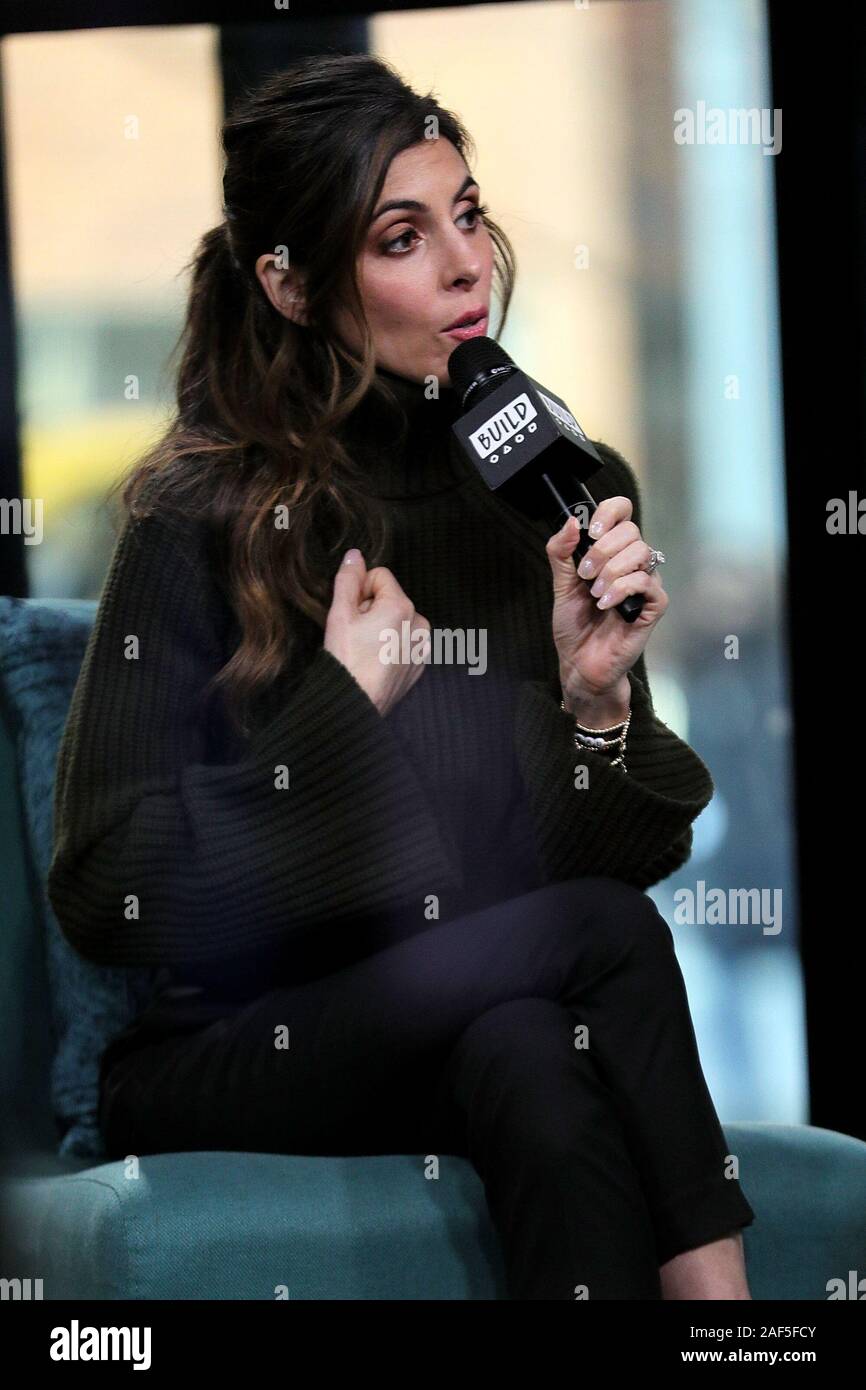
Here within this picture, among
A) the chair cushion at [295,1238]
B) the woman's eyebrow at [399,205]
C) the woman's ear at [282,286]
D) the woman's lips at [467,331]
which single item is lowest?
the chair cushion at [295,1238]

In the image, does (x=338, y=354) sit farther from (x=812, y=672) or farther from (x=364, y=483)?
(x=812, y=672)

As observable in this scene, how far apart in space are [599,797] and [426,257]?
0.47 m

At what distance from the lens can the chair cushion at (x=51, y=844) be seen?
49.9 inches

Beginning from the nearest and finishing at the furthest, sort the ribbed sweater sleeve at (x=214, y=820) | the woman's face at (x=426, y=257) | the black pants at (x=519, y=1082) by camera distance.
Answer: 1. the black pants at (x=519, y=1082)
2. the ribbed sweater sleeve at (x=214, y=820)
3. the woman's face at (x=426, y=257)

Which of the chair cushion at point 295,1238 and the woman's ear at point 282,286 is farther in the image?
the woman's ear at point 282,286

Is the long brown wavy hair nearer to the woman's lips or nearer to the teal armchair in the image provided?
the woman's lips

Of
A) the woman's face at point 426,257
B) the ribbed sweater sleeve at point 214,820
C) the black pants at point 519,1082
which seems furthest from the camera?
the woman's face at point 426,257

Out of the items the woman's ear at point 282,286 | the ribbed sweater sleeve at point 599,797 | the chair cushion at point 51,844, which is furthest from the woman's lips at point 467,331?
the chair cushion at point 51,844

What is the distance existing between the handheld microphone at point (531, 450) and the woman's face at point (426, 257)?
0.18 m

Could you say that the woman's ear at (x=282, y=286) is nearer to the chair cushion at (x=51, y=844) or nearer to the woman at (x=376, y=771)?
the woman at (x=376, y=771)

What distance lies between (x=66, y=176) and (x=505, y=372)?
55 centimetres

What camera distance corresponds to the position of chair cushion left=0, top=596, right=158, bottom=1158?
1.27 meters

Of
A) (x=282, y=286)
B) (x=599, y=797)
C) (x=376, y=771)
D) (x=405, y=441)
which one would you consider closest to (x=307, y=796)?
(x=376, y=771)

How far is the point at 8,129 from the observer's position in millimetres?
1417
